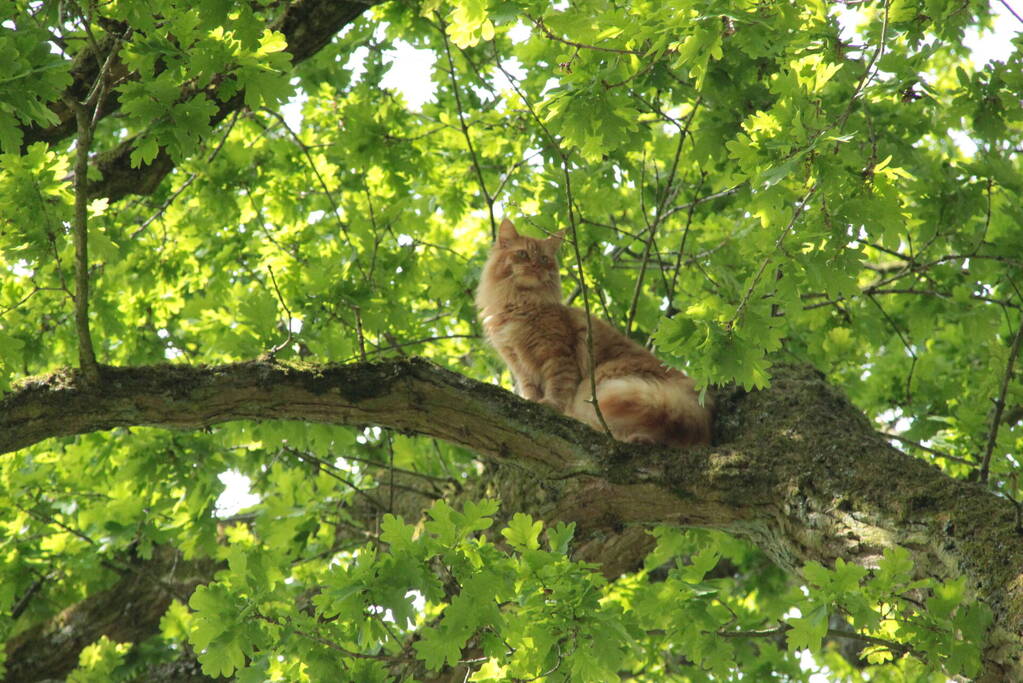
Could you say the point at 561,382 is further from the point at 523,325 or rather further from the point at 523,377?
the point at 523,325

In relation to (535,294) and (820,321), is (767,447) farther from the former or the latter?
(535,294)

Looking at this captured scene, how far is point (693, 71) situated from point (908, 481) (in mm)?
1586

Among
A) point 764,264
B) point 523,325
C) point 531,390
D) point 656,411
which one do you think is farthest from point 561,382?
point 764,264

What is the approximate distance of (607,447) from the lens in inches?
140

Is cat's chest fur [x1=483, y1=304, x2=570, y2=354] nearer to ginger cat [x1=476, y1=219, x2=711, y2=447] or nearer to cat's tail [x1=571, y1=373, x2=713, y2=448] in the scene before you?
ginger cat [x1=476, y1=219, x2=711, y2=447]

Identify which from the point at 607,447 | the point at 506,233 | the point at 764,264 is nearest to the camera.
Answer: the point at 764,264

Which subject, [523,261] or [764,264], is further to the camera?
[523,261]

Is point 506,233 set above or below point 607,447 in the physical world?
above

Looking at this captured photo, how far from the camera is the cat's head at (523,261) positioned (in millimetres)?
5730

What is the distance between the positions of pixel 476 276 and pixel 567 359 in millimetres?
997

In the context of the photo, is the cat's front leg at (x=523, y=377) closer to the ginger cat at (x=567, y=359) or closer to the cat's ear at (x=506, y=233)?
the ginger cat at (x=567, y=359)

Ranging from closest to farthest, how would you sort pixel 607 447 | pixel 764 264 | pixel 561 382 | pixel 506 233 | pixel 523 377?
pixel 764 264 → pixel 607 447 → pixel 561 382 → pixel 523 377 → pixel 506 233

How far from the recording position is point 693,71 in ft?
9.74

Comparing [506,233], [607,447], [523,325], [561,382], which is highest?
[506,233]
